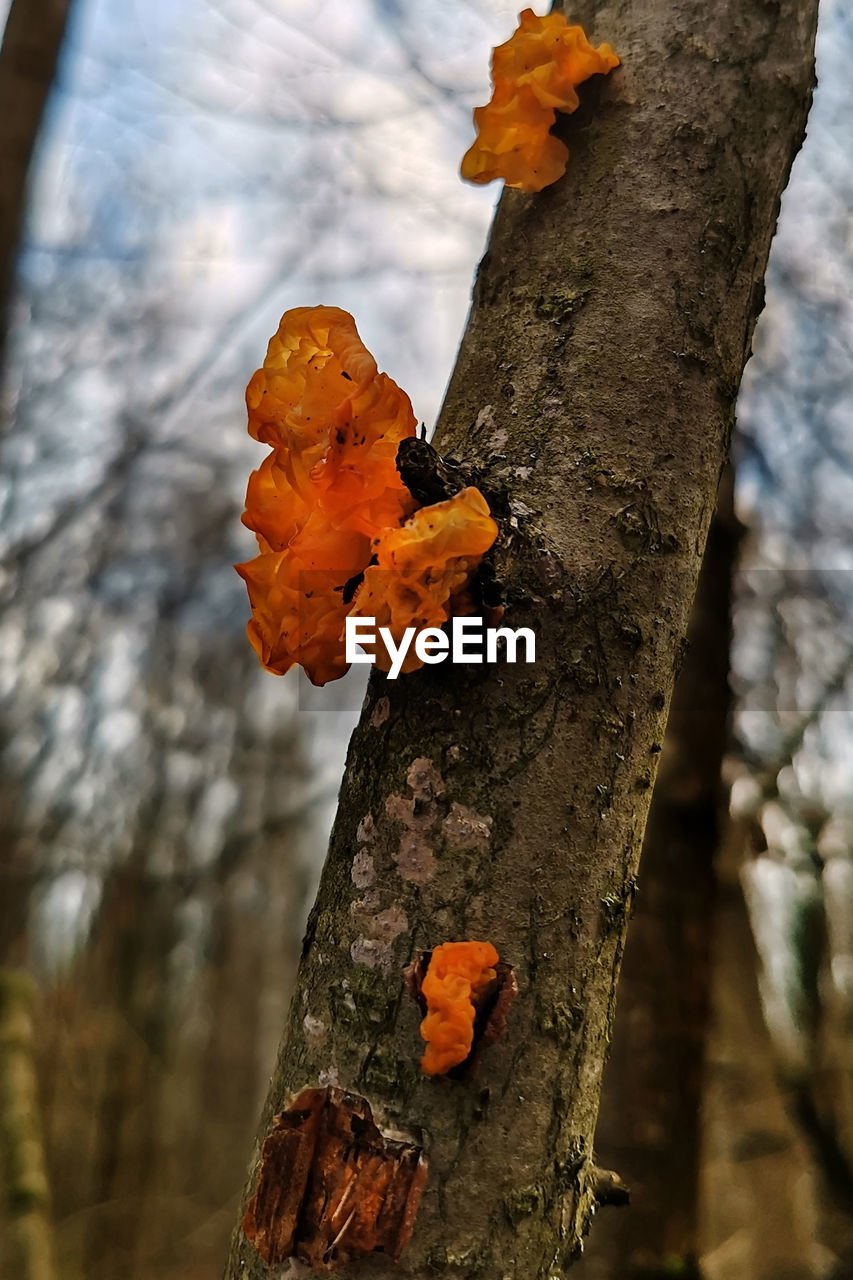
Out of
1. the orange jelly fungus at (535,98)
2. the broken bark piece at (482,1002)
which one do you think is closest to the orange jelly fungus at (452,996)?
the broken bark piece at (482,1002)

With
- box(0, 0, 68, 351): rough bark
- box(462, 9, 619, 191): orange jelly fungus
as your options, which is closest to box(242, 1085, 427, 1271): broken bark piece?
box(462, 9, 619, 191): orange jelly fungus

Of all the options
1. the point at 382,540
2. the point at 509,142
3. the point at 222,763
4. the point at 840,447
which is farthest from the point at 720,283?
the point at 222,763

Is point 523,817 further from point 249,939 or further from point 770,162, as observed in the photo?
point 249,939

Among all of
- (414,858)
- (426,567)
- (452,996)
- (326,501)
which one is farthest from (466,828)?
(326,501)

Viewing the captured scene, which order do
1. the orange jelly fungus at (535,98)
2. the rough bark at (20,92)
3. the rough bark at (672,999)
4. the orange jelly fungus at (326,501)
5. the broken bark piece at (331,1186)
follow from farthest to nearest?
1. the rough bark at (672,999)
2. the rough bark at (20,92)
3. the orange jelly fungus at (535,98)
4. the orange jelly fungus at (326,501)
5. the broken bark piece at (331,1186)

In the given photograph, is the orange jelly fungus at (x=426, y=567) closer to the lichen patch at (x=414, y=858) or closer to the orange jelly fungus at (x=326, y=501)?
the orange jelly fungus at (x=326, y=501)

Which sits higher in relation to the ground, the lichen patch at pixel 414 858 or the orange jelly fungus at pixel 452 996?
the lichen patch at pixel 414 858

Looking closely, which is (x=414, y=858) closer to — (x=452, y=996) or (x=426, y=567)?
(x=452, y=996)
